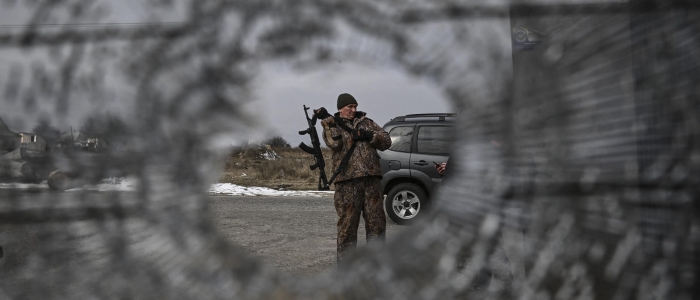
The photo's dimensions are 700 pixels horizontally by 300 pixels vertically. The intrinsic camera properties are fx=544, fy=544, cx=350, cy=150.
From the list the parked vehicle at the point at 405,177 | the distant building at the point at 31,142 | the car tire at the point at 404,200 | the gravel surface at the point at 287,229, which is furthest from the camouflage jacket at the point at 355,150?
the distant building at the point at 31,142

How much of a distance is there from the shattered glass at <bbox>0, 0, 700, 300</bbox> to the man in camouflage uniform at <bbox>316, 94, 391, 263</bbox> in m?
2.67

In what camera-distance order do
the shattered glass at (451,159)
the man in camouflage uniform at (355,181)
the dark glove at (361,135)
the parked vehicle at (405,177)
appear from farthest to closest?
the parked vehicle at (405,177)
the man in camouflage uniform at (355,181)
the dark glove at (361,135)
the shattered glass at (451,159)

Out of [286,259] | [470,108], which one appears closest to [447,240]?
[470,108]

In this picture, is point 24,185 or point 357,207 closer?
point 24,185

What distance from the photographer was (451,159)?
0.62 m

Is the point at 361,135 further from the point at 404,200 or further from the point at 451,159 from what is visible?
the point at 404,200

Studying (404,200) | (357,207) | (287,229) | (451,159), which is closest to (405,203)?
(404,200)

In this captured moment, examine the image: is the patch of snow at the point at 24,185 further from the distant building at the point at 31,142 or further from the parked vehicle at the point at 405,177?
the parked vehicle at the point at 405,177

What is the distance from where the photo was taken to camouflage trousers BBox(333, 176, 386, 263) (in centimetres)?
342

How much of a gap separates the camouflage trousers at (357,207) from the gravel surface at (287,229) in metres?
0.15

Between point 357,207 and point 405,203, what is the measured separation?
8.93ft

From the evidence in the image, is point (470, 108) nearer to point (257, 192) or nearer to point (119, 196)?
point (119, 196)

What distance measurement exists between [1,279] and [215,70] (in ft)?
1.04

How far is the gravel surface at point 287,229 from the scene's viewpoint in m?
4.18
